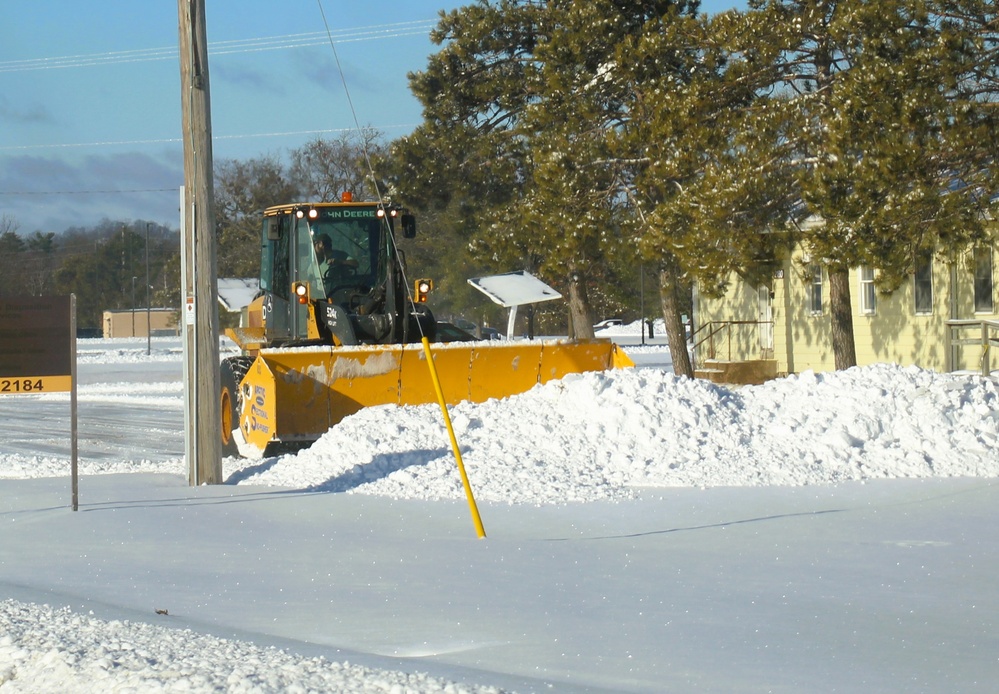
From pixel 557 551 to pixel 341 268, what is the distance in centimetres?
858

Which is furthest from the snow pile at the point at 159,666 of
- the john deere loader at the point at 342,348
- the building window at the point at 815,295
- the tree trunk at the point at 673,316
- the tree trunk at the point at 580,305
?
the building window at the point at 815,295

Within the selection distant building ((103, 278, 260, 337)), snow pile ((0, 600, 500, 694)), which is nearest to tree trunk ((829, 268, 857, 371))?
snow pile ((0, 600, 500, 694))

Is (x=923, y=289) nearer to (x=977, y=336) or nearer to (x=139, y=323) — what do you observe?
(x=977, y=336)

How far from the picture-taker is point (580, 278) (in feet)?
99.7

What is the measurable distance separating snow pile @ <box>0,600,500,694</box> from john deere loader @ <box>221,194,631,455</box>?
21.4ft

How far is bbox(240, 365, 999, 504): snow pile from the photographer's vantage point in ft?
36.7

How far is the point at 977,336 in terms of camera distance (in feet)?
81.1

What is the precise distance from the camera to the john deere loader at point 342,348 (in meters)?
13.1

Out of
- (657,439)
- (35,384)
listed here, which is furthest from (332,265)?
(35,384)

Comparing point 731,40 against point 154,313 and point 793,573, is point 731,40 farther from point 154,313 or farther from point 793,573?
point 154,313

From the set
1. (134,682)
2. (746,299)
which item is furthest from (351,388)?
(746,299)

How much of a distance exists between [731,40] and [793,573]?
52.8 feet

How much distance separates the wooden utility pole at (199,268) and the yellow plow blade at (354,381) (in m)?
1.46

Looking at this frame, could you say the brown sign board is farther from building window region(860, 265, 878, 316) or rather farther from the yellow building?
building window region(860, 265, 878, 316)
